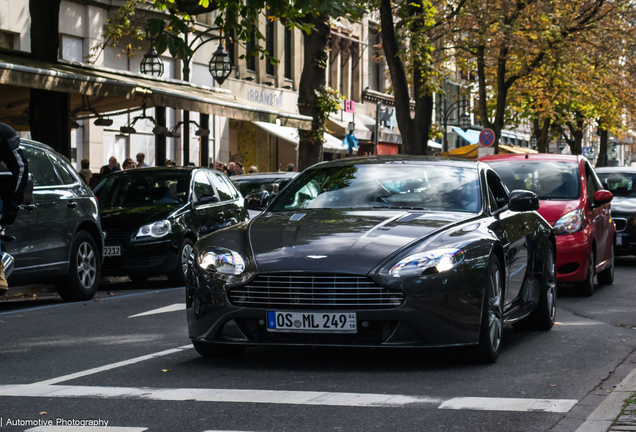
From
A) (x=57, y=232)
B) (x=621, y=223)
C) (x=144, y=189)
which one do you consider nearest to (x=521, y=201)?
(x=57, y=232)

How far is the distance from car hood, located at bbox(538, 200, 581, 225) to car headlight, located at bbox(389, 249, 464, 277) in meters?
5.81

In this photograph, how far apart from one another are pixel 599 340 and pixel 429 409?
3474 mm

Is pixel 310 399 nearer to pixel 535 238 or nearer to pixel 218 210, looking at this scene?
pixel 535 238

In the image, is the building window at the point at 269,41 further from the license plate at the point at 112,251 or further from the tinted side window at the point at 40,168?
the tinted side window at the point at 40,168

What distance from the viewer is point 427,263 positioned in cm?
665

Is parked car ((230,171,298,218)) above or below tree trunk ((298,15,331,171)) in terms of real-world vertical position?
below

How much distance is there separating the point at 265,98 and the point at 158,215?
25.2 m

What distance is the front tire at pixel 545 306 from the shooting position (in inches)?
Answer: 351

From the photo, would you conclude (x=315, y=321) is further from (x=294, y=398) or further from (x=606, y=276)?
(x=606, y=276)

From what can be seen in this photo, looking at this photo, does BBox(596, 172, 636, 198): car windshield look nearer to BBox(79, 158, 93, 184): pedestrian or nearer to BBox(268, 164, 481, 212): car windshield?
BBox(79, 158, 93, 184): pedestrian

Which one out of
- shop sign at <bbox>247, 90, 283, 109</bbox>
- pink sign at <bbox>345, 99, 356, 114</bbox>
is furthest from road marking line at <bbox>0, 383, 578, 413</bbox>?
pink sign at <bbox>345, 99, 356, 114</bbox>

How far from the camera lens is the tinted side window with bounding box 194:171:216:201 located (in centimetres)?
1526

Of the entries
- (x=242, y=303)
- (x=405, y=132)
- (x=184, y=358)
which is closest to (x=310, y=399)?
(x=242, y=303)

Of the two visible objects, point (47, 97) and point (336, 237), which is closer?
point (336, 237)
